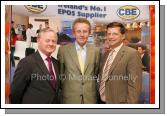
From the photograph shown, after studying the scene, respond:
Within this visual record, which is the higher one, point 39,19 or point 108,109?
point 39,19

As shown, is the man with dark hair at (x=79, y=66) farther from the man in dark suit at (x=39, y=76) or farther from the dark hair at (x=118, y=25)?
the dark hair at (x=118, y=25)

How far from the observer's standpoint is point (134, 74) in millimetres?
3967

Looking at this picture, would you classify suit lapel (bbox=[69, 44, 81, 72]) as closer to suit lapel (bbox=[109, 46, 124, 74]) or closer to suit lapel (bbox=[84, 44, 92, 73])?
suit lapel (bbox=[84, 44, 92, 73])

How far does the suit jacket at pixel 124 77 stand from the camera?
155 inches

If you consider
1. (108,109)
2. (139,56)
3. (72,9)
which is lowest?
(108,109)

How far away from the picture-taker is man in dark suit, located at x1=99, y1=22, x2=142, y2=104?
3.94 metres

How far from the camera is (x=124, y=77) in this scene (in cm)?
396

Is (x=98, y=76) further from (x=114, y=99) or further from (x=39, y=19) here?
(x=39, y=19)

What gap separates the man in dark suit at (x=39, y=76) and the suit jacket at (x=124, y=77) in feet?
2.07

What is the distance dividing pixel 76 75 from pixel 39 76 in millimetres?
429

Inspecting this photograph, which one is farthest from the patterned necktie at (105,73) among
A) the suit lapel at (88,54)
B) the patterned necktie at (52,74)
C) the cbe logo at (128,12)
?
the patterned necktie at (52,74)

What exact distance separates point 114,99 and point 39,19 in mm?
1272

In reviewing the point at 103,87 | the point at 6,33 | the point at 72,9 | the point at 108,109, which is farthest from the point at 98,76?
the point at 6,33

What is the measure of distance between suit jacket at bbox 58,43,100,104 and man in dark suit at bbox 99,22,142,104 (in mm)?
106
